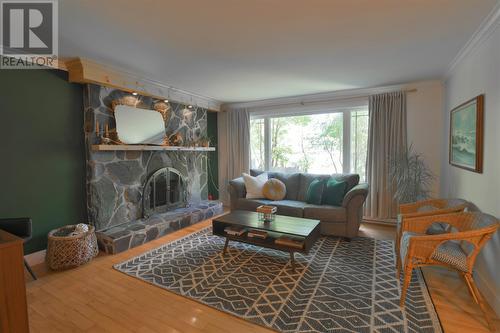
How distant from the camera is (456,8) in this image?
1.91 metres

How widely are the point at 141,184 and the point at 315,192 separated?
2809mm

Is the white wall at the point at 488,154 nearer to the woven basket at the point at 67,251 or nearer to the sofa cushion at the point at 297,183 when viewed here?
the sofa cushion at the point at 297,183

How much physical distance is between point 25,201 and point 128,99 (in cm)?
183

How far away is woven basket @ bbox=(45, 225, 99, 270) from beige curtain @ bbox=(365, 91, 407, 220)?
429 cm

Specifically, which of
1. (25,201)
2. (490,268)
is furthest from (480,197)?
(25,201)

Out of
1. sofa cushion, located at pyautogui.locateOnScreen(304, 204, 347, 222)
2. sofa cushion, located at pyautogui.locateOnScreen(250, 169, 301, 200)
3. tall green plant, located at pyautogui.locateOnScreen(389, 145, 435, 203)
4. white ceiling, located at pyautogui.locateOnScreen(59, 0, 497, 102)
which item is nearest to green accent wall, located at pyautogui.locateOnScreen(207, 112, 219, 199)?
sofa cushion, located at pyautogui.locateOnScreen(250, 169, 301, 200)

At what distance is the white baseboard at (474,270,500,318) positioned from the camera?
1927mm

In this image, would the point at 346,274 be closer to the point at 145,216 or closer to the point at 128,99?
the point at 145,216

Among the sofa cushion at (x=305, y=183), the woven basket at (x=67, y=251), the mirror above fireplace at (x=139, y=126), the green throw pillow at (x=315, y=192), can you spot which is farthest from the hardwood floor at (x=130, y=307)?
the sofa cushion at (x=305, y=183)

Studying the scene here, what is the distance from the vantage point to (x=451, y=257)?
1.95 m

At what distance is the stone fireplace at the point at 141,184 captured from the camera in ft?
10.7

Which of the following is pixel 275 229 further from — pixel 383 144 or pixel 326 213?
pixel 383 144

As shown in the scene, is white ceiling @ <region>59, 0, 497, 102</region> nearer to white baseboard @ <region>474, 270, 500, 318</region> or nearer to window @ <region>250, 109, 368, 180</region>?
window @ <region>250, 109, 368, 180</region>

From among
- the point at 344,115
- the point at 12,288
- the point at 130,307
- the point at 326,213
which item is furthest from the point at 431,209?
the point at 12,288
